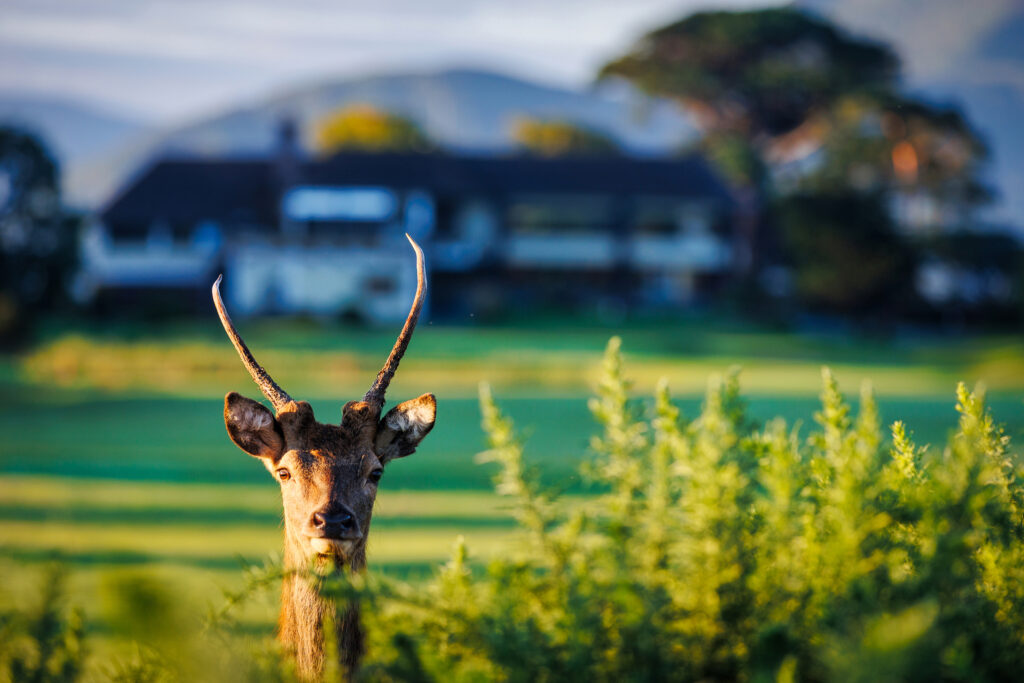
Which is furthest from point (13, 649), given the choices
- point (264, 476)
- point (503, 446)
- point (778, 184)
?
point (778, 184)

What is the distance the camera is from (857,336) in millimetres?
41000

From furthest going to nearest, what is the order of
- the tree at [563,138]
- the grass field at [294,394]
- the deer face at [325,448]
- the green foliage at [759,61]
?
the tree at [563,138] < the green foliage at [759,61] < the grass field at [294,394] < the deer face at [325,448]

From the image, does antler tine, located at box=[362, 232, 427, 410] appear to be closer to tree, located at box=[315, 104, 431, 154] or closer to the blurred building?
the blurred building

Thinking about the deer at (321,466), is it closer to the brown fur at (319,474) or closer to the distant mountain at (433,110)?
the brown fur at (319,474)

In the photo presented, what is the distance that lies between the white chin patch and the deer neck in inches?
1.5

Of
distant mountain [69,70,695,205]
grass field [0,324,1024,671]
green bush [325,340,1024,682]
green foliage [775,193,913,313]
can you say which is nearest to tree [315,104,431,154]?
distant mountain [69,70,695,205]

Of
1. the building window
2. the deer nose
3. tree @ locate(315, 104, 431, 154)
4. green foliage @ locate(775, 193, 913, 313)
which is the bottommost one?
the deer nose

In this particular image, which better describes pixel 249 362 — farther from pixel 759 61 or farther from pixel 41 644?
pixel 759 61

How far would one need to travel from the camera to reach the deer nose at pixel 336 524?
2.94 meters

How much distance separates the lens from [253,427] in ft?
10.8

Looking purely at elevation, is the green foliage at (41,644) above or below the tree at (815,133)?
below

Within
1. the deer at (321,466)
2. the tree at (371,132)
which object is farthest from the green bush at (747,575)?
the tree at (371,132)

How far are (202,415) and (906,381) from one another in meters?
19.5

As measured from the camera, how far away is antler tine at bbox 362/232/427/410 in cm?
290
